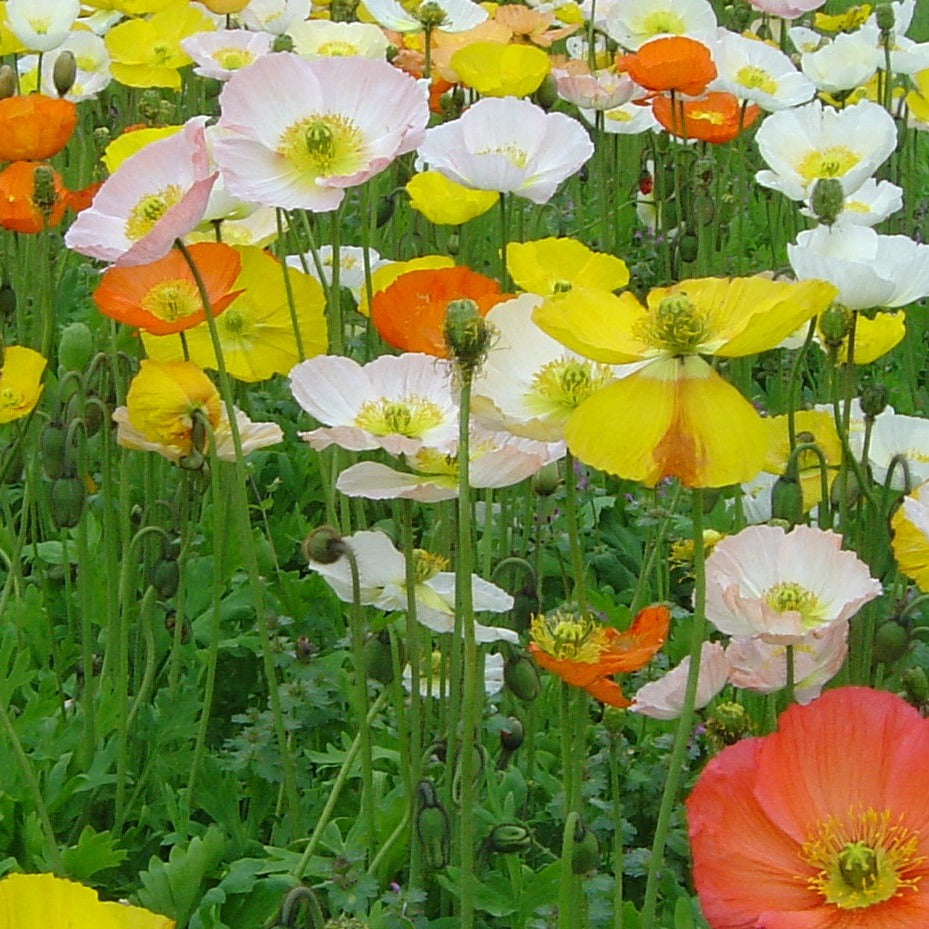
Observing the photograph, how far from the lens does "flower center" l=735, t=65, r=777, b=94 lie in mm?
2697

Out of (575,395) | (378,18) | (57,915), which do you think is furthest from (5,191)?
(57,915)

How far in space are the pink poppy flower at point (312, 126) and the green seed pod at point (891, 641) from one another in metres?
0.66

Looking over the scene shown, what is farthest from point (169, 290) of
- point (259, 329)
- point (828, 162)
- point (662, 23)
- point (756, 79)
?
point (662, 23)

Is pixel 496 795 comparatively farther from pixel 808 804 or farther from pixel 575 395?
pixel 808 804

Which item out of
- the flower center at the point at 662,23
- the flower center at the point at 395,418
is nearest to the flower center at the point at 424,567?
the flower center at the point at 395,418

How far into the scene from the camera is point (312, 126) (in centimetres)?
157

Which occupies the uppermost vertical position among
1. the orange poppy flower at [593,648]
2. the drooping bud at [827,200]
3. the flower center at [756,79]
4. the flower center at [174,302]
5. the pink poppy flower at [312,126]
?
the pink poppy flower at [312,126]

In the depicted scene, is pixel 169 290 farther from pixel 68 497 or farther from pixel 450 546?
pixel 450 546

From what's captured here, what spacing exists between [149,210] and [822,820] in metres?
0.86

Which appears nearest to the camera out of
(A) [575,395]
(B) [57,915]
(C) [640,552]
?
(B) [57,915]

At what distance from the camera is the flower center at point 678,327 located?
1.04 m

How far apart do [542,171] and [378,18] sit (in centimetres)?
95

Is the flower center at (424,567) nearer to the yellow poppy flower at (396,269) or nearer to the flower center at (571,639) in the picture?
the flower center at (571,639)

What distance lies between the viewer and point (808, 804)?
37.6 inches
